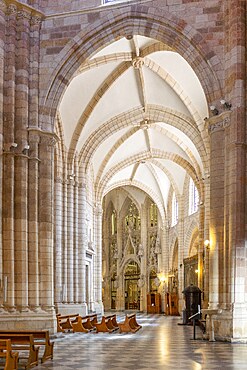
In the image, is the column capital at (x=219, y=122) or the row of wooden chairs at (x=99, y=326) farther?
the row of wooden chairs at (x=99, y=326)

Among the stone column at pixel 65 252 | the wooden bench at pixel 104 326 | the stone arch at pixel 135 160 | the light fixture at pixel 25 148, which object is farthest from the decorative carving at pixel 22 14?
the stone arch at pixel 135 160

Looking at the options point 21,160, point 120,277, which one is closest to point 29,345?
point 21,160

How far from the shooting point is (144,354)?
1288 centimetres

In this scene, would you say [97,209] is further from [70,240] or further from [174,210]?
[174,210]

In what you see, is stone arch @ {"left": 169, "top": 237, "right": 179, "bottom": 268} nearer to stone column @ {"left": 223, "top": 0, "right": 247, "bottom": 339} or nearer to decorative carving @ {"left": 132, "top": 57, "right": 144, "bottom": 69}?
decorative carving @ {"left": 132, "top": 57, "right": 144, "bottom": 69}

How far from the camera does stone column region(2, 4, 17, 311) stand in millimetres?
16969

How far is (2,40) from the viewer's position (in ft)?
58.8

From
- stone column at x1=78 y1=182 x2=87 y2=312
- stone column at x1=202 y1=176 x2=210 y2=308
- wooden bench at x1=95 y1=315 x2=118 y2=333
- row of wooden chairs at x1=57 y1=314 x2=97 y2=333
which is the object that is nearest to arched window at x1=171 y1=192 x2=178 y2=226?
stone column at x1=202 y1=176 x2=210 y2=308

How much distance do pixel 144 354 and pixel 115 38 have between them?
402 inches

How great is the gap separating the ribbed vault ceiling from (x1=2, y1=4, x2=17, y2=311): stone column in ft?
13.7

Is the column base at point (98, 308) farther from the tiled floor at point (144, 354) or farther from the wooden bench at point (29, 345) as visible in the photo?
the wooden bench at point (29, 345)

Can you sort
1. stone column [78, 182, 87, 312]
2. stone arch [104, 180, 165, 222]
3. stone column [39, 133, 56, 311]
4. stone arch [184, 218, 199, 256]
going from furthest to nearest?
stone arch [104, 180, 165, 222] < stone arch [184, 218, 199, 256] < stone column [78, 182, 87, 312] < stone column [39, 133, 56, 311]

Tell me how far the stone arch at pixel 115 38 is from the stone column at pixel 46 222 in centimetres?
92

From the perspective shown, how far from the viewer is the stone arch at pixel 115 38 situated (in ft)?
57.9
